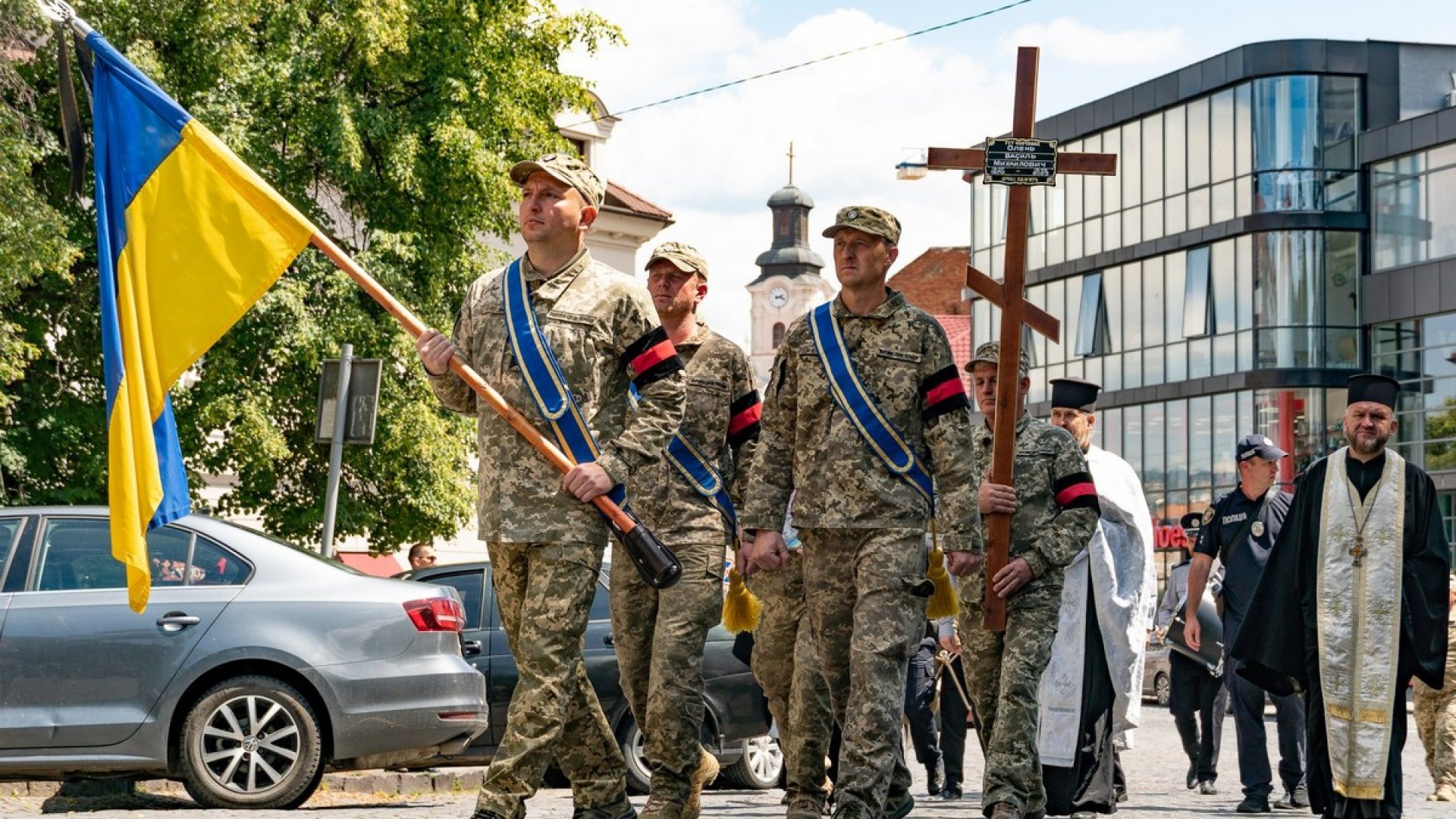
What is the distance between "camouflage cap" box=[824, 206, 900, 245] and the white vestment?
262 centimetres

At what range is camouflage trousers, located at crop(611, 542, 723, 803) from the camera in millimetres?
8281

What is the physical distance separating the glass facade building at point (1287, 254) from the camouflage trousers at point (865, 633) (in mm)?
37383

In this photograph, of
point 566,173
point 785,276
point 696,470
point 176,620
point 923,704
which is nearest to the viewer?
point 566,173

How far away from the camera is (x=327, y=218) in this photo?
29422 mm

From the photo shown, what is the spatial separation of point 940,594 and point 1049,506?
1546 millimetres

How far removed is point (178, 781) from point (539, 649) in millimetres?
5300

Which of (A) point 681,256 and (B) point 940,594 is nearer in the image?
(B) point 940,594

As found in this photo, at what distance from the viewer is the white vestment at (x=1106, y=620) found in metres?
10.5

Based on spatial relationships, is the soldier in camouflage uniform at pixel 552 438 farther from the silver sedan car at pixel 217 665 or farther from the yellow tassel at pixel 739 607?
the silver sedan car at pixel 217 665

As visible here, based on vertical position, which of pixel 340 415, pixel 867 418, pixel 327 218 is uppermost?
pixel 327 218

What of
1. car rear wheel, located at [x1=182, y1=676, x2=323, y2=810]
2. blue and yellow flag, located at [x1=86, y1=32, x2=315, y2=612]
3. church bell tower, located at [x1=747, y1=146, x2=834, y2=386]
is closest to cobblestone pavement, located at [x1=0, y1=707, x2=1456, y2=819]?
car rear wheel, located at [x1=182, y1=676, x2=323, y2=810]

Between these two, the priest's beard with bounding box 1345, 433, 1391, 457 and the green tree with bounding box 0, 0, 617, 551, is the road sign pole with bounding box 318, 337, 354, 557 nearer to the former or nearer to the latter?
the priest's beard with bounding box 1345, 433, 1391, 457

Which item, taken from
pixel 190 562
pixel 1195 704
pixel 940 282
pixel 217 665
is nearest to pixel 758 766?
pixel 1195 704

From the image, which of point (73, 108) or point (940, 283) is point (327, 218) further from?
point (940, 283)
